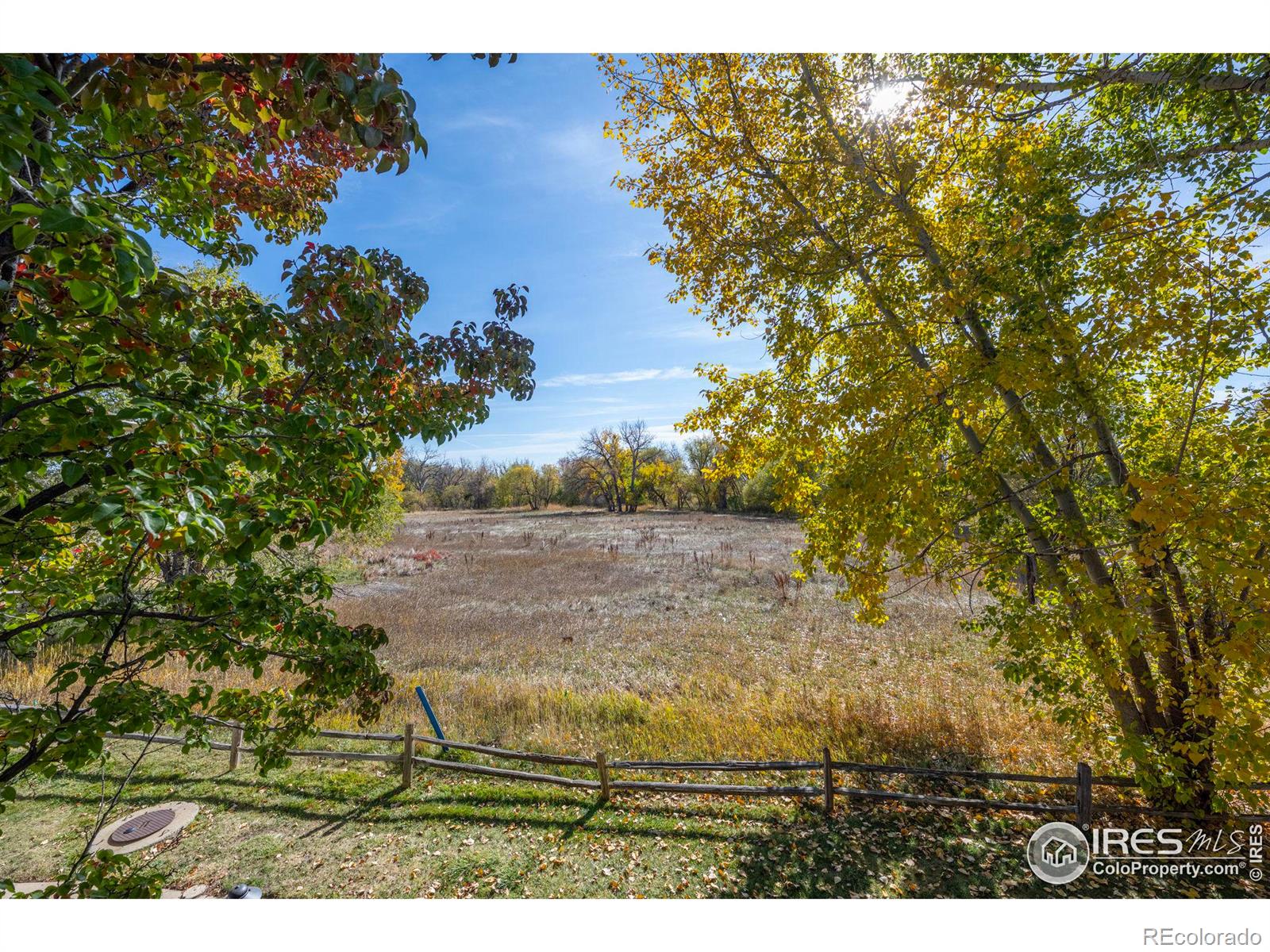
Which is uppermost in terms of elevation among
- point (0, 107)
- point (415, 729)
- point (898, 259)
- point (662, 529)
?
point (898, 259)

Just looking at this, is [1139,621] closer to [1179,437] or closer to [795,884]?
[1179,437]

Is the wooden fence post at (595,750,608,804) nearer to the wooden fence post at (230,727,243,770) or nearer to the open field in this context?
the open field

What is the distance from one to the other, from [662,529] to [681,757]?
28954 millimetres

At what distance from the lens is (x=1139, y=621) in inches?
161

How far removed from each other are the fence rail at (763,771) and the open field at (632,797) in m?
0.20

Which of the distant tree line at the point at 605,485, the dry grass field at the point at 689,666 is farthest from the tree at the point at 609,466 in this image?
the dry grass field at the point at 689,666

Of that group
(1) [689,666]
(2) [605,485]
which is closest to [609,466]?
Answer: (2) [605,485]

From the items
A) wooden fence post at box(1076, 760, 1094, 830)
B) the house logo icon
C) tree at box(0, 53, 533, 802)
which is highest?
tree at box(0, 53, 533, 802)

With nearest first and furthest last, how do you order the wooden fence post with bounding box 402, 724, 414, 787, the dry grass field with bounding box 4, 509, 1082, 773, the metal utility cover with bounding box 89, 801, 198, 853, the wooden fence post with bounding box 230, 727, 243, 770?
1. the metal utility cover with bounding box 89, 801, 198, 853
2. the wooden fence post with bounding box 402, 724, 414, 787
3. the wooden fence post with bounding box 230, 727, 243, 770
4. the dry grass field with bounding box 4, 509, 1082, 773

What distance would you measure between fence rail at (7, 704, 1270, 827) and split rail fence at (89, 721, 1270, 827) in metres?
0.01

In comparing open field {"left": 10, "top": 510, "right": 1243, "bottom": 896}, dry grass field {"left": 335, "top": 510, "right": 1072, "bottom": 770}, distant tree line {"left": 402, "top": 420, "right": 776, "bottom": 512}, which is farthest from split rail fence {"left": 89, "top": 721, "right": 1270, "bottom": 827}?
distant tree line {"left": 402, "top": 420, "right": 776, "bottom": 512}

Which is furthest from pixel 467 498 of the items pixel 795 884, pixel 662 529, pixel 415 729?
pixel 795 884

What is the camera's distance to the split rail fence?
606cm

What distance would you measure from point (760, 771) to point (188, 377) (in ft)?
27.0
